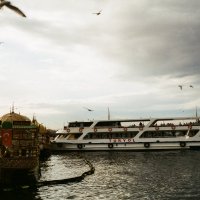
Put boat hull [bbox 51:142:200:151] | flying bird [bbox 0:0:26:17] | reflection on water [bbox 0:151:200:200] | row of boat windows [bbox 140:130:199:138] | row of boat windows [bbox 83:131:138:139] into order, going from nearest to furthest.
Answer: flying bird [bbox 0:0:26:17]
reflection on water [bbox 0:151:200:200]
boat hull [bbox 51:142:200:151]
row of boat windows [bbox 140:130:199:138]
row of boat windows [bbox 83:131:138:139]

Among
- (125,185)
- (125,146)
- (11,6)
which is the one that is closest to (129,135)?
(125,146)

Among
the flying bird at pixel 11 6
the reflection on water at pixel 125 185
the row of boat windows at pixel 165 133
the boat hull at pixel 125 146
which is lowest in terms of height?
the reflection on water at pixel 125 185

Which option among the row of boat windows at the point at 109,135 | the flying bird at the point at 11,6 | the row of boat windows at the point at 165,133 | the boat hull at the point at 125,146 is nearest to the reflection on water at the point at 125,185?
the flying bird at the point at 11,6

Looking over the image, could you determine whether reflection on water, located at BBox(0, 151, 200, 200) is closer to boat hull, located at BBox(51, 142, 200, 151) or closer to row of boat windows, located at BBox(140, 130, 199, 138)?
boat hull, located at BBox(51, 142, 200, 151)

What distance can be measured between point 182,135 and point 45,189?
134 ft

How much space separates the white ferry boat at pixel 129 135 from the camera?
192 ft

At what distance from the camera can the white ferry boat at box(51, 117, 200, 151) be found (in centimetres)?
5853

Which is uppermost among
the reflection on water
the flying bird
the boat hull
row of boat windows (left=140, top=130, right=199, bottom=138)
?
the flying bird

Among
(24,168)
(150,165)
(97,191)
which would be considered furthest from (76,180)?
(150,165)

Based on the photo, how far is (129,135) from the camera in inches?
2391

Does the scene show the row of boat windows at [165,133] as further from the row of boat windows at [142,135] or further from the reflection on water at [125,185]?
the reflection on water at [125,185]

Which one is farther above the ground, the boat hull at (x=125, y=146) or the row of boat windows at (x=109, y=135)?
the row of boat windows at (x=109, y=135)

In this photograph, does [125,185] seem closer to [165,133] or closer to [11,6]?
[11,6]

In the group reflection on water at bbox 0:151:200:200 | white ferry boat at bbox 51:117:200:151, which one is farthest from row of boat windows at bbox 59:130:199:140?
reflection on water at bbox 0:151:200:200
